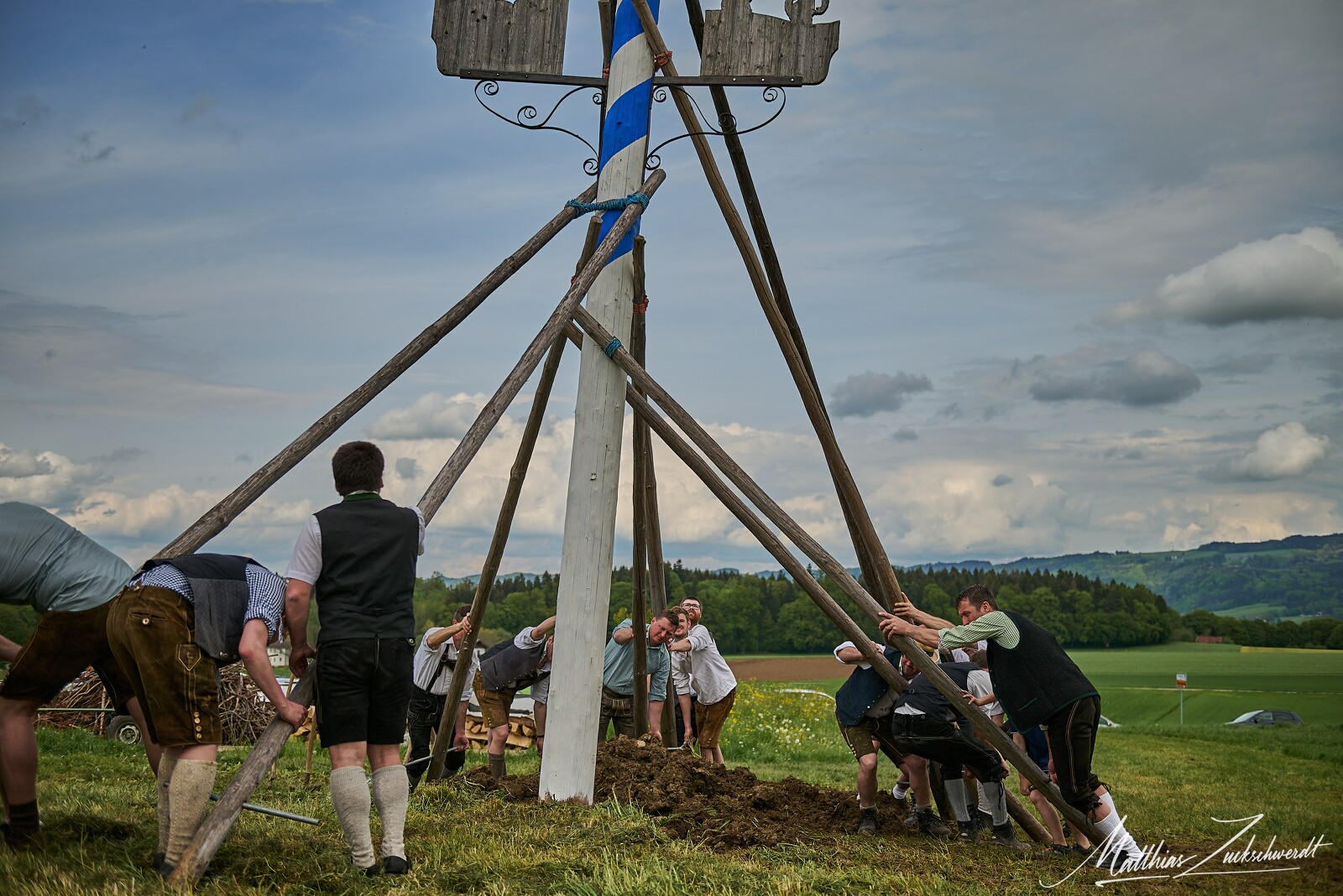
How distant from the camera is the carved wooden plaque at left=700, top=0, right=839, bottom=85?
6.50 metres

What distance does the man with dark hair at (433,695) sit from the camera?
26.7 feet

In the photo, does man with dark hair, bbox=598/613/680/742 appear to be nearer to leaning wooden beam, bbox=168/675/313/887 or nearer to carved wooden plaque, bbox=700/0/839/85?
carved wooden plaque, bbox=700/0/839/85

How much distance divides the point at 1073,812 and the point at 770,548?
6.99 feet

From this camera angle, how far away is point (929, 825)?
20.9 feet

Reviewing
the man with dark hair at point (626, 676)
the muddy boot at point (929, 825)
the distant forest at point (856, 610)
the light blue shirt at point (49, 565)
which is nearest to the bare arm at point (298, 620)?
the light blue shirt at point (49, 565)

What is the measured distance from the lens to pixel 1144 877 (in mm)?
5113

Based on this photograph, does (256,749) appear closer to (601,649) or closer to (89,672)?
(601,649)

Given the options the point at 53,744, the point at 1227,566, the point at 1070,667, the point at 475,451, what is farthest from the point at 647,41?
the point at 1227,566

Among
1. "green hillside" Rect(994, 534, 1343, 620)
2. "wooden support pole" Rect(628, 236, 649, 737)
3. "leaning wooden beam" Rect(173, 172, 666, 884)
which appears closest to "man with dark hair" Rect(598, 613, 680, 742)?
"wooden support pole" Rect(628, 236, 649, 737)

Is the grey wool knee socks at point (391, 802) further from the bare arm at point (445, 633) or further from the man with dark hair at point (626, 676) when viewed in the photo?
the man with dark hair at point (626, 676)

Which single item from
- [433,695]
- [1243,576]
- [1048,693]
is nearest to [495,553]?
[433,695]

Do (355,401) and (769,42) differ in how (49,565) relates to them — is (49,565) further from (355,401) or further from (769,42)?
(769,42)

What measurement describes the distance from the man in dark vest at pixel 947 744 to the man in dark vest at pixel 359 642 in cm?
304

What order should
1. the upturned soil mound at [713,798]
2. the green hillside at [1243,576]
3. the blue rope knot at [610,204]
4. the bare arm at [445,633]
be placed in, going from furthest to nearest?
1. the green hillside at [1243,576]
2. the bare arm at [445,633]
3. the blue rope knot at [610,204]
4. the upturned soil mound at [713,798]
